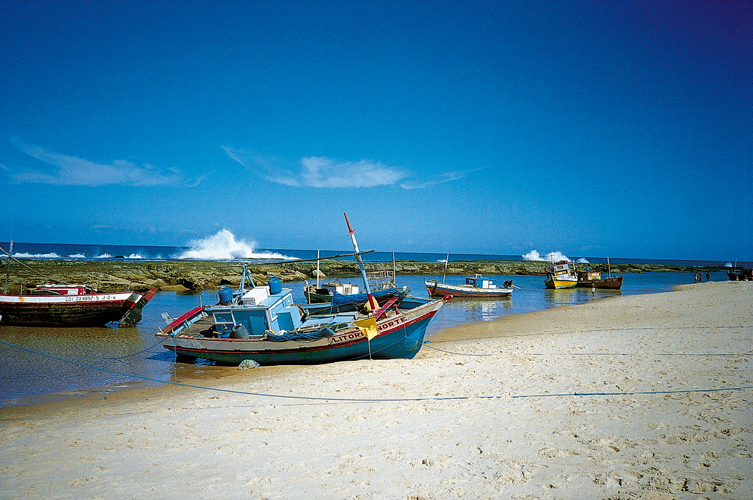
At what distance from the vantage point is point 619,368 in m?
9.45

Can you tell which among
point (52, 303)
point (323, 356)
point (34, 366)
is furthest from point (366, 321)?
point (52, 303)

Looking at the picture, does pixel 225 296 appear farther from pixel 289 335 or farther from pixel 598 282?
pixel 598 282

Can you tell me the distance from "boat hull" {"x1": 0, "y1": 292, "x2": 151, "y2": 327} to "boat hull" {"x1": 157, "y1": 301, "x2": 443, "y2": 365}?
9.09 metres

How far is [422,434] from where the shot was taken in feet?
20.0

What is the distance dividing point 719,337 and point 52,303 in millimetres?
27072

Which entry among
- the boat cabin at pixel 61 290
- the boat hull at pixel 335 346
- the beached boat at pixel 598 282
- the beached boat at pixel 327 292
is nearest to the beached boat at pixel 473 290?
the beached boat at pixel 327 292

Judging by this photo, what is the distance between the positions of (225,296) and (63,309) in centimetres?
1193

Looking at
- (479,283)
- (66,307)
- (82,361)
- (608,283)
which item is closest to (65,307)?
(66,307)

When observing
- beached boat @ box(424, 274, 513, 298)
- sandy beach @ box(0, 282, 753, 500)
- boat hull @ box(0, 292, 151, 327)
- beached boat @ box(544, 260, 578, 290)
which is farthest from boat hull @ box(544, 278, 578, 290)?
boat hull @ box(0, 292, 151, 327)

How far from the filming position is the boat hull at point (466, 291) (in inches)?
1348

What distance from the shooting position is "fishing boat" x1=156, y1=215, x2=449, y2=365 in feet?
40.5

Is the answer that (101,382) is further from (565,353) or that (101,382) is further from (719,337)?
(719,337)

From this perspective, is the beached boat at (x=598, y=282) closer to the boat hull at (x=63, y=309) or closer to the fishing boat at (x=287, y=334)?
the fishing boat at (x=287, y=334)

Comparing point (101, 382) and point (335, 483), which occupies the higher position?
point (335, 483)
